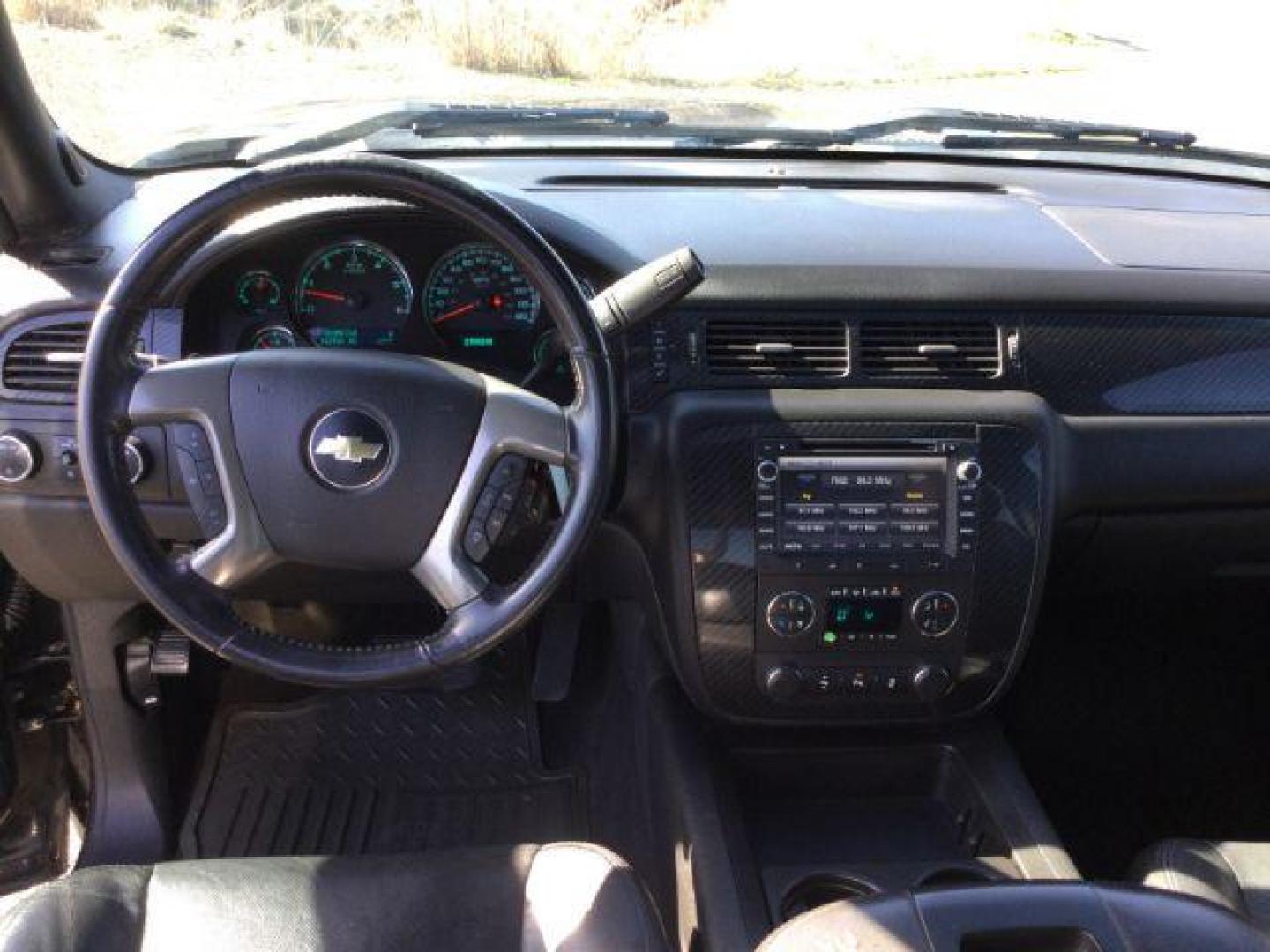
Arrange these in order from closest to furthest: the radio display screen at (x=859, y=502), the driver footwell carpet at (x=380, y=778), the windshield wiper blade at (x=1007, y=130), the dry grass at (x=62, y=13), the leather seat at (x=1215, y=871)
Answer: the leather seat at (x=1215, y=871), the radio display screen at (x=859, y=502), the dry grass at (x=62, y=13), the windshield wiper blade at (x=1007, y=130), the driver footwell carpet at (x=380, y=778)

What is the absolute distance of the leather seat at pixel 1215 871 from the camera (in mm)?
1800

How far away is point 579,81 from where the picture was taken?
2711 millimetres

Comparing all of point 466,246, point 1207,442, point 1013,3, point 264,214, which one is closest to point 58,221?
point 264,214

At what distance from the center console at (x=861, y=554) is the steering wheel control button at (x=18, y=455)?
1138mm

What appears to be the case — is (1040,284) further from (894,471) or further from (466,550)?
(466,550)

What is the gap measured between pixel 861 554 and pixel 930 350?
13.4 inches

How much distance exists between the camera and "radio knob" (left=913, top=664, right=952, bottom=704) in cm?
212

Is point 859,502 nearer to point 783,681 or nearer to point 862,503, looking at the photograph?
point 862,503

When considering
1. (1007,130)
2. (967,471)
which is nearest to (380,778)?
(967,471)

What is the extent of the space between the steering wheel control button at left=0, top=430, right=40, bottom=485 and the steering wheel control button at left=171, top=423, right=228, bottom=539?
46cm

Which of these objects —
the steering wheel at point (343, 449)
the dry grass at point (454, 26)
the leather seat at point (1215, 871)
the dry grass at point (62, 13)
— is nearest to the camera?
the steering wheel at point (343, 449)

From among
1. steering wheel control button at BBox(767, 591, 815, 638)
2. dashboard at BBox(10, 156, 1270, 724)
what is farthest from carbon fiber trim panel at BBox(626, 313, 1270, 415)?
steering wheel control button at BBox(767, 591, 815, 638)

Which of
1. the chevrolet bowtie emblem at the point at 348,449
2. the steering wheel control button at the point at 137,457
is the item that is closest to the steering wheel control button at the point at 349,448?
the chevrolet bowtie emblem at the point at 348,449

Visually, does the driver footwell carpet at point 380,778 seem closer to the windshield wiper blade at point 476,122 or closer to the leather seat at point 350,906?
the leather seat at point 350,906
